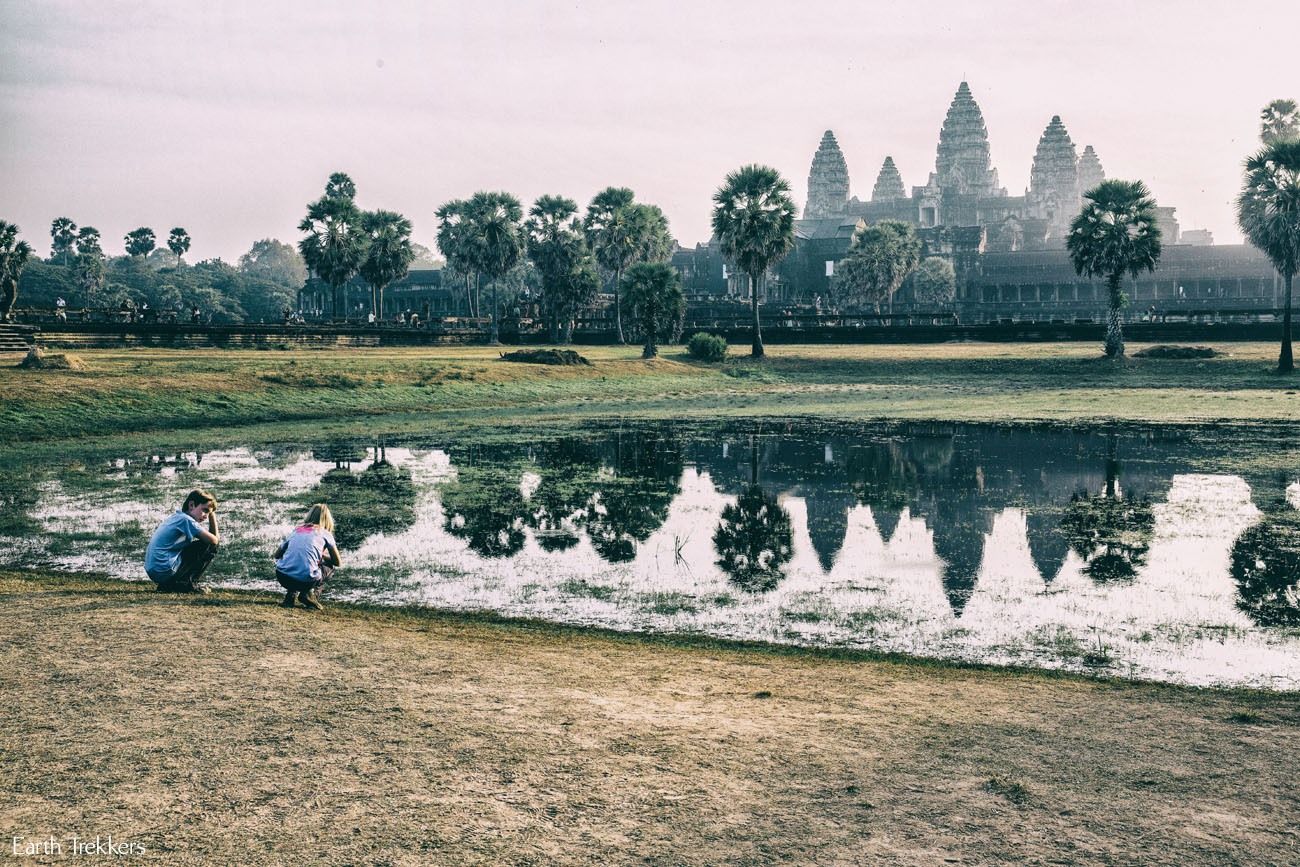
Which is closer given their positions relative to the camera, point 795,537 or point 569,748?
point 569,748

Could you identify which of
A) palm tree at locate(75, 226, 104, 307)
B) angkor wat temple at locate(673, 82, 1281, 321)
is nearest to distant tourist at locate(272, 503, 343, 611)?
angkor wat temple at locate(673, 82, 1281, 321)

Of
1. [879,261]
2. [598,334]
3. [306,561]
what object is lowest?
[306,561]

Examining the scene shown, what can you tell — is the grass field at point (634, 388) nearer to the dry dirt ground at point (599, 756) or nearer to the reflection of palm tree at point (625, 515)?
the reflection of palm tree at point (625, 515)

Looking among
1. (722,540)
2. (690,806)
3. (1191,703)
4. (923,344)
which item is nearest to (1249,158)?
(923,344)

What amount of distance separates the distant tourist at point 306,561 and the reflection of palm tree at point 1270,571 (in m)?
9.86

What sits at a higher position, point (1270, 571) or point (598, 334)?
point (598, 334)

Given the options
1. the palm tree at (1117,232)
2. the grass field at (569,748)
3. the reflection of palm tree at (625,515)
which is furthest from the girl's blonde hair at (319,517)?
the palm tree at (1117,232)

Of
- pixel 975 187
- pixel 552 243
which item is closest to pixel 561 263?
pixel 552 243

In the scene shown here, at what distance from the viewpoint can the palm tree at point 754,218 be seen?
2643 inches

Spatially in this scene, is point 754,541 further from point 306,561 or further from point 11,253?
point 11,253

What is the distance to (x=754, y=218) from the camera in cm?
6712

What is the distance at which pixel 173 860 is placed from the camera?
6043 mm

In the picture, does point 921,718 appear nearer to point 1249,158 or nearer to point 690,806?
point 690,806

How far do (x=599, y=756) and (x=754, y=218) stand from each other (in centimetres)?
6151
